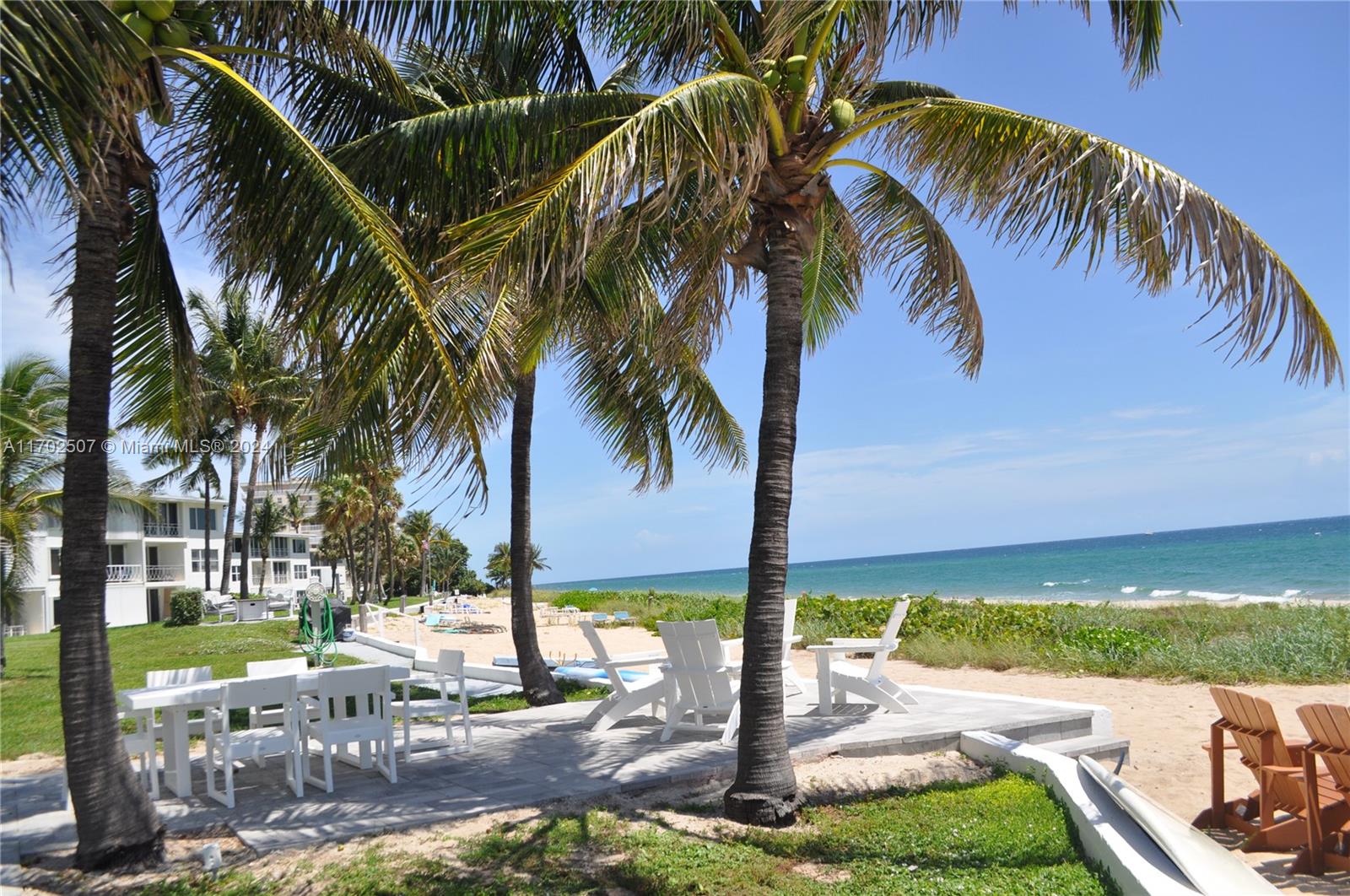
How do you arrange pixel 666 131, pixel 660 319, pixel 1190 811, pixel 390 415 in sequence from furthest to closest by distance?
pixel 660 319, pixel 1190 811, pixel 666 131, pixel 390 415

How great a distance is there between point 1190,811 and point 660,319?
20.2 feet

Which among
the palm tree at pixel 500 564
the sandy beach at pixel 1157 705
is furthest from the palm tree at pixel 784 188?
the palm tree at pixel 500 564

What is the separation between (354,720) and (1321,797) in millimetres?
6558

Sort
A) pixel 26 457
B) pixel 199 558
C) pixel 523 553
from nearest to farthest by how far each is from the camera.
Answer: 1. pixel 523 553
2. pixel 26 457
3. pixel 199 558

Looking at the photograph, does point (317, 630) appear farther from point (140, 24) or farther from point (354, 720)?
point (140, 24)

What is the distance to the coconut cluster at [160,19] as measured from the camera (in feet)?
14.8

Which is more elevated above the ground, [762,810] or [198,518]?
[198,518]

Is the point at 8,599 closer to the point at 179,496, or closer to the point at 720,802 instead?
the point at 720,802

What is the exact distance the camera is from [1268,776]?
598 cm

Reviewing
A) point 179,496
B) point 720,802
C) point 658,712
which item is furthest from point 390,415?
point 179,496

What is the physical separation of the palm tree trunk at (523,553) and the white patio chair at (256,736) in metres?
3.99

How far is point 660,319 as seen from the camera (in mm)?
8719

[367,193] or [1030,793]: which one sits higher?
[367,193]

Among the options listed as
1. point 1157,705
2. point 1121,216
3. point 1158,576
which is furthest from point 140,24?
point 1158,576
